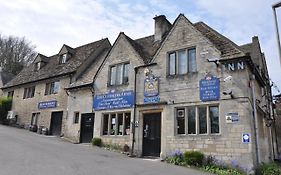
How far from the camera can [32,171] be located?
9203mm

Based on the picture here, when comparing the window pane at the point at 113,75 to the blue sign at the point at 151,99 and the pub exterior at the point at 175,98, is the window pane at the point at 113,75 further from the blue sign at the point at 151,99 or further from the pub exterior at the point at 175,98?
the blue sign at the point at 151,99

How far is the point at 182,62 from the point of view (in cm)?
1675

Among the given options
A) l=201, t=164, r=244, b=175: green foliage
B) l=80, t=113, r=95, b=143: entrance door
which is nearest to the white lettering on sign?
l=201, t=164, r=244, b=175: green foliage

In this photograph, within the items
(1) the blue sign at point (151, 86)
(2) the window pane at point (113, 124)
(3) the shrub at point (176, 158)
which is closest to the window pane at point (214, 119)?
(3) the shrub at point (176, 158)

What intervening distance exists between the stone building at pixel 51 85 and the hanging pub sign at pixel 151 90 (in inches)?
343

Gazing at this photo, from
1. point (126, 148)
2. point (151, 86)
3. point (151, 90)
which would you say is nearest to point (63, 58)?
point (151, 86)

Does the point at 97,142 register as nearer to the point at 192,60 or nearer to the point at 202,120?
the point at 202,120

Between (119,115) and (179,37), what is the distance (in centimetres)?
665

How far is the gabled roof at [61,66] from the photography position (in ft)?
85.2

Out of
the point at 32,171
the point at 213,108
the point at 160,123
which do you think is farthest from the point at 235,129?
the point at 32,171

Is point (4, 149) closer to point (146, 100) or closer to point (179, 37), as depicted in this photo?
point (146, 100)

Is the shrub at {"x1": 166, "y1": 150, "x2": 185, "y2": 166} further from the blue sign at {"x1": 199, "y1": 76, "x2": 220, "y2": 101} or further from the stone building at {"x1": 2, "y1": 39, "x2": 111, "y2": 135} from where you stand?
the stone building at {"x1": 2, "y1": 39, "x2": 111, "y2": 135}

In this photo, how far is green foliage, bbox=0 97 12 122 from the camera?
29.6 metres

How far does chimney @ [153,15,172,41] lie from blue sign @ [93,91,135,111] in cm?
487
